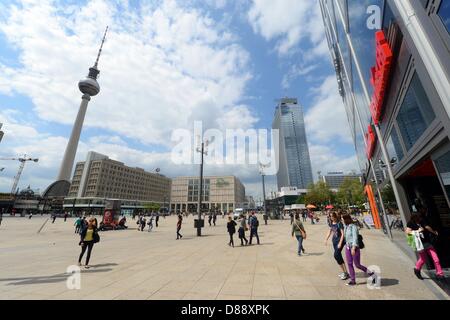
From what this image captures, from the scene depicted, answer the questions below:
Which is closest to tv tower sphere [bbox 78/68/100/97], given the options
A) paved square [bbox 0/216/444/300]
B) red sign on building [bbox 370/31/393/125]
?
paved square [bbox 0/216/444/300]

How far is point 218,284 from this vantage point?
5.52 m

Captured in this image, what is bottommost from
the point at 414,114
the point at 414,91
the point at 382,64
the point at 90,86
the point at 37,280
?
the point at 37,280

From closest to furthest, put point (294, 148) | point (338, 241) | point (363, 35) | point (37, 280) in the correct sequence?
point (37, 280)
point (338, 241)
point (363, 35)
point (294, 148)

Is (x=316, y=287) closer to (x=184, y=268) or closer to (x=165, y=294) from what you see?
(x=165, y=294)

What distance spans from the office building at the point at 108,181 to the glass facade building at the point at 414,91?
89161mm

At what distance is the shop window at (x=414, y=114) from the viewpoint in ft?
15.7

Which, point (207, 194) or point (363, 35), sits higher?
point (207, 194)

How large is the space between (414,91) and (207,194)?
445 ft

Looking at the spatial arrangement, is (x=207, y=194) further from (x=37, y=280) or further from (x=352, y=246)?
(x=352, y=246)

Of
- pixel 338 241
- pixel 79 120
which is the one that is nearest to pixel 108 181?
pixel 79 120

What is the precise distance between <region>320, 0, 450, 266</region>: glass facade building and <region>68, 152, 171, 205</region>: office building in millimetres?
89161

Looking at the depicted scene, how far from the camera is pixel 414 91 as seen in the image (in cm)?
532

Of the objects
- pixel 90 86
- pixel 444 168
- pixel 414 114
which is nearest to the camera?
pixel 444 168

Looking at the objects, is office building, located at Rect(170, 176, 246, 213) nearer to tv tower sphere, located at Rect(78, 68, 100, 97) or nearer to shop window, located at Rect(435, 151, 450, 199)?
tv tower sphere, located at Rect(78, 68, 100, 97)
